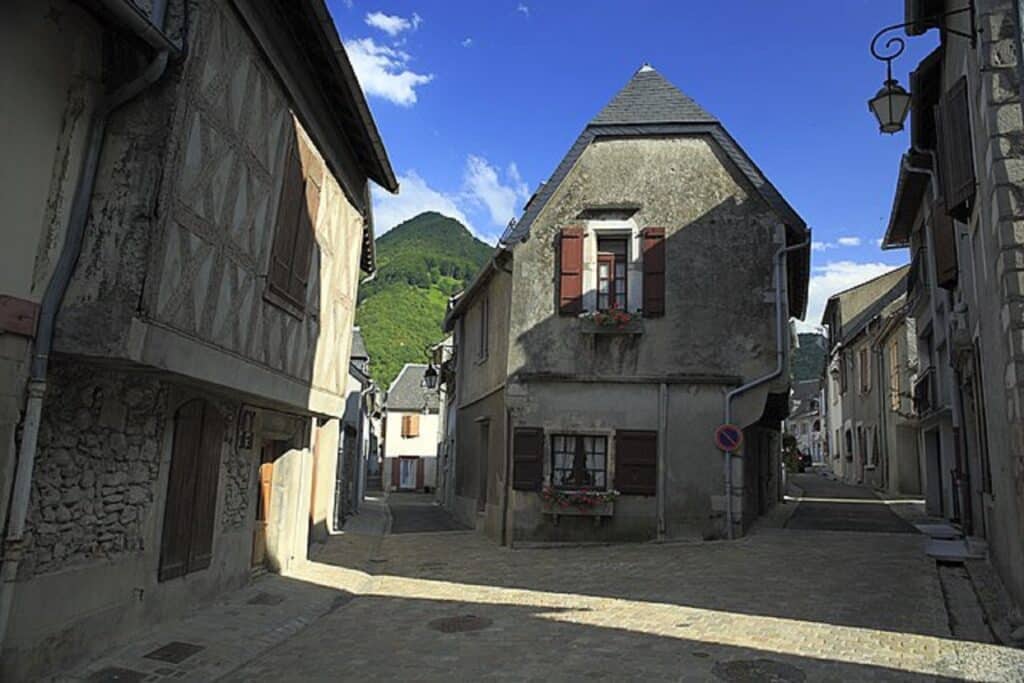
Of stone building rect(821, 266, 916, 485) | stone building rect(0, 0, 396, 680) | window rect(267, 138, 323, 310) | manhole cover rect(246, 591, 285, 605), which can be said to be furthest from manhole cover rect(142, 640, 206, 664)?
stone building rect(821, 266, 916, 485)

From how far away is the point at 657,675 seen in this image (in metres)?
5.31

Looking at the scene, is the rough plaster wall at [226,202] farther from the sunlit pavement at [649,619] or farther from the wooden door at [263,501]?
the sunlit pavement at [649,619]

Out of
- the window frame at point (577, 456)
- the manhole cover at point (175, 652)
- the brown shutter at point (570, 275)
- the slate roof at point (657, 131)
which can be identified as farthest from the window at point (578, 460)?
the manhole cover at point (175, 652)

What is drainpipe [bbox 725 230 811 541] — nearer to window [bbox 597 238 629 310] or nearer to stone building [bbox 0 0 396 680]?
window [bbox 597 238 629 310]

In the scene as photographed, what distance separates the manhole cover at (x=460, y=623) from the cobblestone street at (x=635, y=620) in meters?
0.02

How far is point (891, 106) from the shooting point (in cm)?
753

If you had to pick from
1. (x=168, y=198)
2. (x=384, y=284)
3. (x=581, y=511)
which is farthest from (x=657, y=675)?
(x=384, y=284)

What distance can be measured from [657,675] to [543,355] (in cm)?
779

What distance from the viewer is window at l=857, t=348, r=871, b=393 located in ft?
79.2

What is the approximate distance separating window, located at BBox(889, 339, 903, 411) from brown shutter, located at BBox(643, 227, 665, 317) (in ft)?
32.7

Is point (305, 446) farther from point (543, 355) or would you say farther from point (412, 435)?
point (412, 435)

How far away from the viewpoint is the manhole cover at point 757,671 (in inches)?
205

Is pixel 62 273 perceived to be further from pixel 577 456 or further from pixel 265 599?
pixel 577 456

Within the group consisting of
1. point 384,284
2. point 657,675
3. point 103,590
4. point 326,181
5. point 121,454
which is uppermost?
point 384,284
